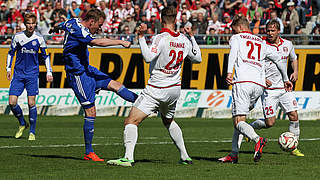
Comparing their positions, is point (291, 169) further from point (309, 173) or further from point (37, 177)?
point (37, 177)

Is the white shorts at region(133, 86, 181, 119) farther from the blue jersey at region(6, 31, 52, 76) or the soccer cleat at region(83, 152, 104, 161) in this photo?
the blue jersey at region(6, 31, 52, 76)

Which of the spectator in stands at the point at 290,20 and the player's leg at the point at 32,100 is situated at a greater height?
the spectator in stands at the point at 290,20

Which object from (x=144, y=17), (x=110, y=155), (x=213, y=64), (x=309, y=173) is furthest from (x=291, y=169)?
(x=144, y=17)

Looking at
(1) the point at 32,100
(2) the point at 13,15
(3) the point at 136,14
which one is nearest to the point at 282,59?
(1) the point at 32,100

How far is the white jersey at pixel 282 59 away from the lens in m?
12.7

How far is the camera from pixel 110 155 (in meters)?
12.0

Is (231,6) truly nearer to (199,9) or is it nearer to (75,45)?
(199,9)

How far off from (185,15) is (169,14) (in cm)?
1612

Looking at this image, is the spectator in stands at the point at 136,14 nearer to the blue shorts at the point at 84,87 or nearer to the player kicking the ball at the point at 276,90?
the player kicking the ball at the point at 276,90

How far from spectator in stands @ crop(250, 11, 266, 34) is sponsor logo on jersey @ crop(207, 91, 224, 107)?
2.72 metres

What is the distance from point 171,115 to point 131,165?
0.99m

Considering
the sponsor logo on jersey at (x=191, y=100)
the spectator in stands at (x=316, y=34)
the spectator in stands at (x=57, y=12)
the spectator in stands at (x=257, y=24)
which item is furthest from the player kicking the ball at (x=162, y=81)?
the spectator in stands at (x=57, y=12)

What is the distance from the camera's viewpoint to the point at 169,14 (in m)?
9.90

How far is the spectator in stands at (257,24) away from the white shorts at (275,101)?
39.5 ft
